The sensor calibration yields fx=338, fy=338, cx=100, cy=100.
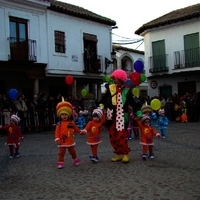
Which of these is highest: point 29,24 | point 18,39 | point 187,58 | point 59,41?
point 29,24

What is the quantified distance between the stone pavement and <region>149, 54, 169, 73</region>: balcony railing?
15.8m

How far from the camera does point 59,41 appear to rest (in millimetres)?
19031

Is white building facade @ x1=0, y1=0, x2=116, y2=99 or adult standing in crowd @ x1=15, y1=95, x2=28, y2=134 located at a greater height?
white building facade @ x1=0, y1=0, x2=116, y2=99

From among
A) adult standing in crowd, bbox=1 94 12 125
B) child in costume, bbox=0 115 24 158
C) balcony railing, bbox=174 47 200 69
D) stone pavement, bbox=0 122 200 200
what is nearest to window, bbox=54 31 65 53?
adult standing in crowd, bbox=1 94 12 125

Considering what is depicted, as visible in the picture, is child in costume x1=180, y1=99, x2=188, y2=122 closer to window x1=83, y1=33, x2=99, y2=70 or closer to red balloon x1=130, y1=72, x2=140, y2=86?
→ window x1=83, y1=33, x2=99, y2=70

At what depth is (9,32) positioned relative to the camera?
1638 centimetres

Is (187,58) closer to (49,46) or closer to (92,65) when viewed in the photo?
(92,65)

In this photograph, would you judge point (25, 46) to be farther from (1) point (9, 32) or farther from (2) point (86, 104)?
(2) point (86, 104)

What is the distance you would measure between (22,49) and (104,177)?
485 inches

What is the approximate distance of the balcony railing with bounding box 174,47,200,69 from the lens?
22.0 metres

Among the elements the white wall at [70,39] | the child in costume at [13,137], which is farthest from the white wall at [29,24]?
the child in costume at [13,137]

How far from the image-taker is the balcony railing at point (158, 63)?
77.6 ft

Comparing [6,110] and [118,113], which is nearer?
[118,113]

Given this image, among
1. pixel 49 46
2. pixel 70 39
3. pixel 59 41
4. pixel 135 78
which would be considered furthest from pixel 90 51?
pixel 135 78
